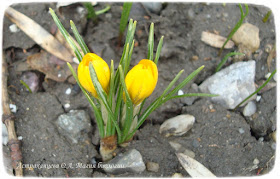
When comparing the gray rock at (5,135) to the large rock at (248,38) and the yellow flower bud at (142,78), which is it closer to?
the yellow flower bud at (142,78)

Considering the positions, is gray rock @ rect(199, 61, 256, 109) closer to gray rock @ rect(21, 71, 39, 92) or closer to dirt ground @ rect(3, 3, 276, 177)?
dirt ground @ rect(3, 3, 276, 177)

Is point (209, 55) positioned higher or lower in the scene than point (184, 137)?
higher

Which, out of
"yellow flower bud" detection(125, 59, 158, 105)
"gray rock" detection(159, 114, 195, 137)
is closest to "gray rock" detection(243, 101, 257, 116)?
"gray rock" detection(159, 114, 195, 137)

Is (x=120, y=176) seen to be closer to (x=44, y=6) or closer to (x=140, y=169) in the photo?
(x=140, y=169)

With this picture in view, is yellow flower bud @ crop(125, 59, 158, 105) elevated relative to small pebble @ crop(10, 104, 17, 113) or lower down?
elevated

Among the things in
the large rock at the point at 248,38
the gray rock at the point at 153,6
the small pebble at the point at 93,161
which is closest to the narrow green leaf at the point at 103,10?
the gray rock at the point at 153,6

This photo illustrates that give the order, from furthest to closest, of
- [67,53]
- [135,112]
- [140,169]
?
[67,53], [140,169], [135,112]

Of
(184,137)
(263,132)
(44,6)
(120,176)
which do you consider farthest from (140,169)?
(44,6)
